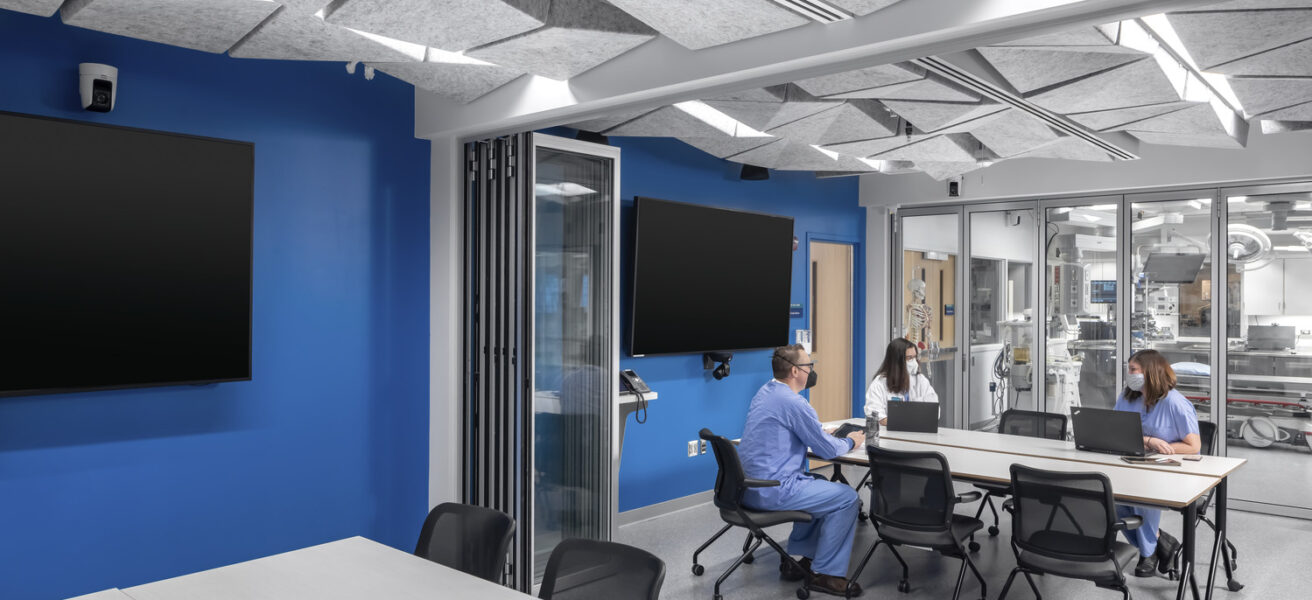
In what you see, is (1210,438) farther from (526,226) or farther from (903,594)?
(526,226)

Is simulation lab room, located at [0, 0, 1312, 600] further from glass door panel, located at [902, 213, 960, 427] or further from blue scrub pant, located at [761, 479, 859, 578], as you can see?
glass door panel, located at [902, 213, 960, 427]

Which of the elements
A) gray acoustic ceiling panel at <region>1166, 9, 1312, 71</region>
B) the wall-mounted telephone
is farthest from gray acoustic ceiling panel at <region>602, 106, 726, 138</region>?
gray acoustic ceiling panel at <region>1166, 9, 1312, 71</region>

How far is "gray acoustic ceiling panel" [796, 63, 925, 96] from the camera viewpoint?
12.7ft

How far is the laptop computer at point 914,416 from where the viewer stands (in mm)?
5855

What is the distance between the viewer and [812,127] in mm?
5121

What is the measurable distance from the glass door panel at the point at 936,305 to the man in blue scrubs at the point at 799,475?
390 centimetres

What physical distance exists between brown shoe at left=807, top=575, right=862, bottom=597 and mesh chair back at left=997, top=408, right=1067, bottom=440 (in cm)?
199

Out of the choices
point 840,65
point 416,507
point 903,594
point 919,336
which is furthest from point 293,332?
point 919,336

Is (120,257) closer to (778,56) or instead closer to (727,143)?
(778,56)

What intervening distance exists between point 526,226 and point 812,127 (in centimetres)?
181

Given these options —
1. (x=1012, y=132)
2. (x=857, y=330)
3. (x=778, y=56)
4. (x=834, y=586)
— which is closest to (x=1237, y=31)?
(x=778, y=56)

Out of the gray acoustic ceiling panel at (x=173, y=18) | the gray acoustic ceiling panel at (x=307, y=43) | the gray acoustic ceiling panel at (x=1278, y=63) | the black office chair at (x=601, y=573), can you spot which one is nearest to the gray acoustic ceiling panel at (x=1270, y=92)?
the gray acoustic ceiling panel at (x=1278, y=63)

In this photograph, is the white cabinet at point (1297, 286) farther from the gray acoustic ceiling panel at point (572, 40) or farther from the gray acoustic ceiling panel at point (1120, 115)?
the gray acoustic ceiling panel at point (572, 40)

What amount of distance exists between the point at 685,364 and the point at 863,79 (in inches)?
122
